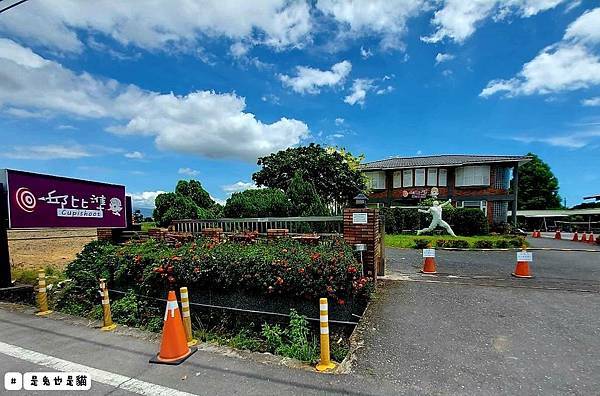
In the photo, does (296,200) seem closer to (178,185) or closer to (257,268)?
(178,185)

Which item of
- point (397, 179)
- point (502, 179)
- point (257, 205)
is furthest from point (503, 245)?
point (397, 179)

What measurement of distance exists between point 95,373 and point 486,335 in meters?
4.82

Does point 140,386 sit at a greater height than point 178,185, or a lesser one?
lesser

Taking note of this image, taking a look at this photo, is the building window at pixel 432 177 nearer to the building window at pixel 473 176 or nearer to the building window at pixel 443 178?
the building window at pixel 443 178

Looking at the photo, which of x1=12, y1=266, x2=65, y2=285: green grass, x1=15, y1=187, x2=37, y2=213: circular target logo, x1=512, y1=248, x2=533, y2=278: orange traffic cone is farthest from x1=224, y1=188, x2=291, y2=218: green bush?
x1=512, y1=248, x2=533, y2=278: orange traffic cone

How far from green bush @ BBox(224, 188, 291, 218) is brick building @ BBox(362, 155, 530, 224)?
14.5 meters

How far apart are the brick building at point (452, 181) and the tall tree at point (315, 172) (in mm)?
6300

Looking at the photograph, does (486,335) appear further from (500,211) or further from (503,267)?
(500,211)

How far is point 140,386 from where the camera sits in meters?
3.26

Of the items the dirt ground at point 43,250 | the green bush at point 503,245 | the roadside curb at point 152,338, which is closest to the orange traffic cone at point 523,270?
the green bush at point 503,245

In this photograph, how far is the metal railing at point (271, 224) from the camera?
23.3 ft

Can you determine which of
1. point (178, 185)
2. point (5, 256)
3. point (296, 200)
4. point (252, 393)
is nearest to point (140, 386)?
point (252, 393)

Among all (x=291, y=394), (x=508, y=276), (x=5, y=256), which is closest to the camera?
(x=291, y=394)

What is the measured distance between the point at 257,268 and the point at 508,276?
6214mm
